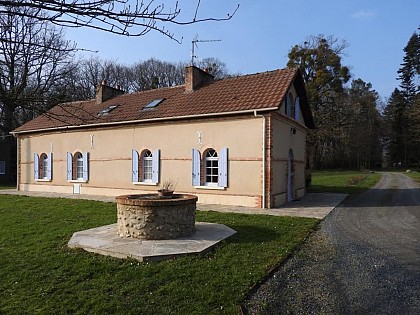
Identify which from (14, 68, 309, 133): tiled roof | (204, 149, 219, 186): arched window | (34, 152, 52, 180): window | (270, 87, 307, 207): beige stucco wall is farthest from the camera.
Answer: (34, 152, 52, 180): window

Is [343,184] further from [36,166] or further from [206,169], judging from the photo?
[36,166]

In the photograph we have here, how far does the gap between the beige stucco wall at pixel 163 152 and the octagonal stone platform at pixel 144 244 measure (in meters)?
5.40

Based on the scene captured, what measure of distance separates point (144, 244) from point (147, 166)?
9783 mm

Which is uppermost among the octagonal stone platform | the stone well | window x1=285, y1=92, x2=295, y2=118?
window x1=285, y1=92, x2=295, y2=118

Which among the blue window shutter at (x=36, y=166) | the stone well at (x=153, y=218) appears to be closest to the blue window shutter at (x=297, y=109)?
the stone well at (x=153, y=218)

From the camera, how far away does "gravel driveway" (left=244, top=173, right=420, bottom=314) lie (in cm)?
437

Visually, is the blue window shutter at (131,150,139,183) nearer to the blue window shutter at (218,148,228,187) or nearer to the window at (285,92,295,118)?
the blue window shutter at (218,148,228,187)

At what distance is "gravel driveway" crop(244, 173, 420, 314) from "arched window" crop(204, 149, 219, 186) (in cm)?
569

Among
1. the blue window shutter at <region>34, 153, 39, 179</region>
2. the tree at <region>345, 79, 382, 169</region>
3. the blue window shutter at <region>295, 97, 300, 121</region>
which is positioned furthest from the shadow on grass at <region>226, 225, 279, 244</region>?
the tree at <region>345, 79, 382, 169</region>

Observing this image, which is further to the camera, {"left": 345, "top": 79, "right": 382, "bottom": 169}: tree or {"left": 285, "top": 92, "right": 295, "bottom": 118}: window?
{"left": 345, "top": 79, "right": 382, "bottom": 169}: tree

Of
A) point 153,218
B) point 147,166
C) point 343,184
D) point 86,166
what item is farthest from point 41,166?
point 343,184

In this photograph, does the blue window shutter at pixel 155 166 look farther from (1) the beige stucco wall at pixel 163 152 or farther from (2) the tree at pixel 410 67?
(2) the tree at pixel 410 67

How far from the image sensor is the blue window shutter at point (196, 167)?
14445 millimetres

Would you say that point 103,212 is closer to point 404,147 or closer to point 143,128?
point 143,128
